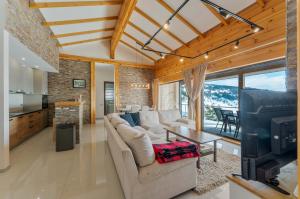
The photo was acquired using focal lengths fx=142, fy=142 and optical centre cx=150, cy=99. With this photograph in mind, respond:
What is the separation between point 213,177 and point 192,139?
0.67 meters

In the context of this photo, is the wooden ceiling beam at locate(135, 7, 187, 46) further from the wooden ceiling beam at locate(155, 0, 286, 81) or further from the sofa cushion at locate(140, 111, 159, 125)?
the sofa cushion at locate(140, 111, 159, 125)

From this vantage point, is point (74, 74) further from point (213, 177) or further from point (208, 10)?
point (213, 177)

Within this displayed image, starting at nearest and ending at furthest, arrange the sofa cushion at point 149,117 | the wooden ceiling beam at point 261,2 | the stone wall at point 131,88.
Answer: the wooden ceiling beam at point 261,2, the sofa cushion at point 149,117, the stone wall at point 131,88

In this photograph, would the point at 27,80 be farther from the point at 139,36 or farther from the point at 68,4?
the point at 139,36

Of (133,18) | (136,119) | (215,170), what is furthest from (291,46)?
(133,18)

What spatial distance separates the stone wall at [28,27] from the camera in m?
2.59

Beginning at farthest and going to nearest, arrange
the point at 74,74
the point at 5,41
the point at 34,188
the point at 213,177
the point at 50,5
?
the point at 74,74 → the point at 50,5 → the point at 5,41 → the point at 213,177 → the point at 34,188

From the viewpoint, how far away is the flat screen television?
2.27 feet

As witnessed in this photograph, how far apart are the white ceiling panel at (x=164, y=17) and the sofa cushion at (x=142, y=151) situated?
12.9 ft

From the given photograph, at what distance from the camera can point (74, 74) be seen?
6547 millimetres

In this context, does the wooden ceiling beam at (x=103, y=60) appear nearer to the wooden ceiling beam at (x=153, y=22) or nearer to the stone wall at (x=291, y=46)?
the wooden ceiling beam at (x=153, y=22)

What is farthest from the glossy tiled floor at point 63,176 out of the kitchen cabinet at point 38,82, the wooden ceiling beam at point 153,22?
the wooden ceiling beam at point 153,22

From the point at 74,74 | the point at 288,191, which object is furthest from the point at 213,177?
the point at 74,74

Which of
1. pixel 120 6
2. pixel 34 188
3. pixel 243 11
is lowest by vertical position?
pixel 34 188
